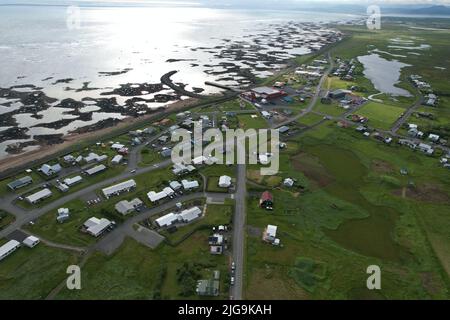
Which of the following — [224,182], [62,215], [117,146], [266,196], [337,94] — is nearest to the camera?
[62,215]

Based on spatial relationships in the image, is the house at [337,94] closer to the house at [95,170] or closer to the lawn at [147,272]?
the house at [95,170]

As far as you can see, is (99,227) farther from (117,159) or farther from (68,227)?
(117,159)

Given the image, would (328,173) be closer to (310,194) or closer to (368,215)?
(310,194)

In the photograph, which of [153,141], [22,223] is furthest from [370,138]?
[22,223]

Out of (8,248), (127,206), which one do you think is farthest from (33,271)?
(127,206)

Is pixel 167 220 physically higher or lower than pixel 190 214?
lower

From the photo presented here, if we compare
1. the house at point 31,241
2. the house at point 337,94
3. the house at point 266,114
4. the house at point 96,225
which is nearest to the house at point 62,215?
the house at point 96,225
